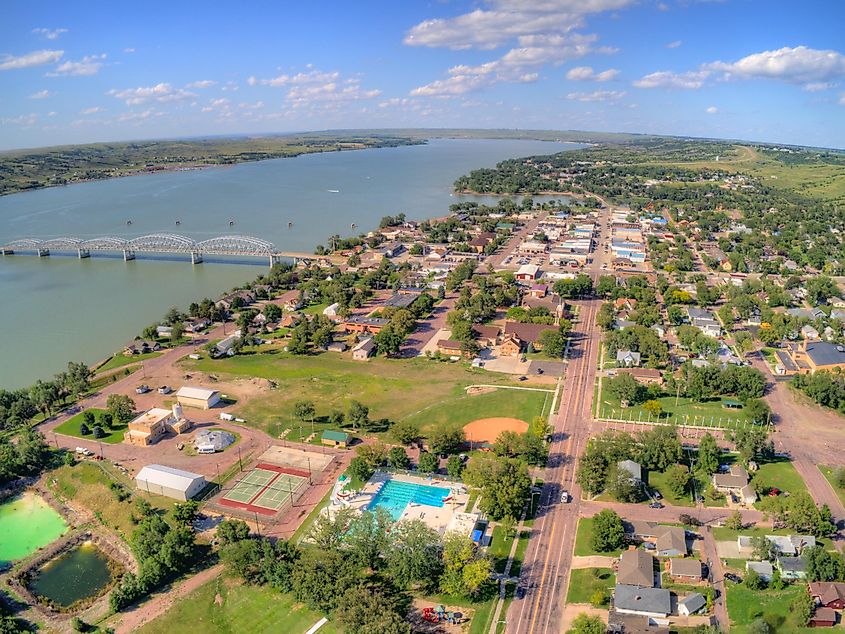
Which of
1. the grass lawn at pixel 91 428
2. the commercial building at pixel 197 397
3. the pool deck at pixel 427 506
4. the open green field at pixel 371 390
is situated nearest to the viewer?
the pool deck at pixel 427 506

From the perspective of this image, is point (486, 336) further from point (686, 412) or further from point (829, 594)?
point (829, 594)

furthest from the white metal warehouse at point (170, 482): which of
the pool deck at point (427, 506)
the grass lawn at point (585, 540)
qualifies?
the grass lawn at point (585, 540)

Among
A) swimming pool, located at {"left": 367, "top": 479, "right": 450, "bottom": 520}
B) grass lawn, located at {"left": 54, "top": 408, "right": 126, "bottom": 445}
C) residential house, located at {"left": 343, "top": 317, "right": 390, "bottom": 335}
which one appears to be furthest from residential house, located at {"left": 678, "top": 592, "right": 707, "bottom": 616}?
residential house, located at {"left": 343, "top": 317, "right": 390, "bottom": 335}

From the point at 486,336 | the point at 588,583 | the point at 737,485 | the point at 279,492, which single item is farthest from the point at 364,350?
the point at 737,485

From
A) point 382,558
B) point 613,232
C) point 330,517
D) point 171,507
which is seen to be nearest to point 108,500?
point 171,507

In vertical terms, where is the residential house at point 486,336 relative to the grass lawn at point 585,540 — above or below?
above

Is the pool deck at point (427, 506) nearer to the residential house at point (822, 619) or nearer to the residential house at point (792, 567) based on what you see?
the residential house at point (792, 567)

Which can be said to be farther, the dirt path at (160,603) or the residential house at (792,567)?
the residential house at (792,567)
